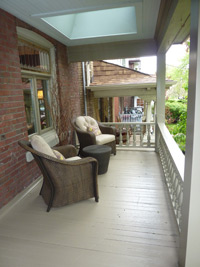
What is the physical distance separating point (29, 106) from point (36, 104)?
7.8 inches

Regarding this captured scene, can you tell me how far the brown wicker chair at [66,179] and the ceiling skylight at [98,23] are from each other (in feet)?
7.86

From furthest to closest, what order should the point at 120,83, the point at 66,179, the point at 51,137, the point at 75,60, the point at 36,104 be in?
1. the point at 120,83
2. the point at 75,60
3. the point at 51,137
4. the point at 36,104
5. the point at 66,179

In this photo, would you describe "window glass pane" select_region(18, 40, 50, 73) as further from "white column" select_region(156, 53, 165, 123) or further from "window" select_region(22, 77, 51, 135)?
"white column" select_region(156, 53, 165, 123)

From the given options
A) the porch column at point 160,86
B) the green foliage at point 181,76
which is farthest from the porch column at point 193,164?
the green foliage at point 181,76

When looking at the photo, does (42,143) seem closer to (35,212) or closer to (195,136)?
(35,212)

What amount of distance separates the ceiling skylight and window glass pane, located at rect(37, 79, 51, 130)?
1054mm

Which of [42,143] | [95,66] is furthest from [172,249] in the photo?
[95,66]

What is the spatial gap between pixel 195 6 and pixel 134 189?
2430 millimetres

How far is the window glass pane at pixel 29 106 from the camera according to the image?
336cm

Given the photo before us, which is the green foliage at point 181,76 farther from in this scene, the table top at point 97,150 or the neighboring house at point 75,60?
the table top at point 97,150

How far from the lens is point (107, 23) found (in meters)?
3.68

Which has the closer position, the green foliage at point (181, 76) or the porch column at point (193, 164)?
the porch column at point (193, 164)

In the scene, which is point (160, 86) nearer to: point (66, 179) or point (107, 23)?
point (107, 23)

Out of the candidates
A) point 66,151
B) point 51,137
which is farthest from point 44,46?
point 66,151
